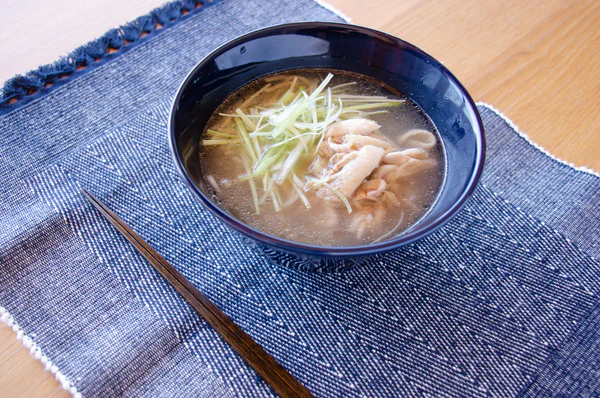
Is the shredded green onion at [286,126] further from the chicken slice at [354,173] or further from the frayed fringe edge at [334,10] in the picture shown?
the frayed fringe edge at [334,10]

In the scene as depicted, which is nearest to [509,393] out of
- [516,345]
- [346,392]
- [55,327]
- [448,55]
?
[516,345]

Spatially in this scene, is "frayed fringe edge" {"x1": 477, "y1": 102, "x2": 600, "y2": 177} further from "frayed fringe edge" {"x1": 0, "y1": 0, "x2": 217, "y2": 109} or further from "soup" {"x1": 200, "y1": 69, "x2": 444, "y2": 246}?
"frayed fringe edge" {"x1": 0, "y1": 0, "x2": 217, "y2": 109}

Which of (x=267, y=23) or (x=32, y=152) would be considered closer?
(x=32, y=152)

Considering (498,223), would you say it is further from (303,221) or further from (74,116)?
(74,116)

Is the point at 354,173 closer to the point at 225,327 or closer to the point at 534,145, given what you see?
the point at 225,327

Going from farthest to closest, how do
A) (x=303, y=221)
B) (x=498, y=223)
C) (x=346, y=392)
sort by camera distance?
(x=498, y=223), (x=303, y=221), (x=346, y=392)

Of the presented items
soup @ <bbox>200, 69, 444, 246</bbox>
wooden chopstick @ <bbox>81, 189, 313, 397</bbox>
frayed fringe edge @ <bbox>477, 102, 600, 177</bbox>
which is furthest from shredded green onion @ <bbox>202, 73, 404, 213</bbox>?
frayed fringe edge @ <bbox>477, 102, 600, 177</bbox>

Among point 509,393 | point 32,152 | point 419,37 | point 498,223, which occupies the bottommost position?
point 509,393
